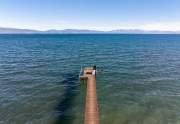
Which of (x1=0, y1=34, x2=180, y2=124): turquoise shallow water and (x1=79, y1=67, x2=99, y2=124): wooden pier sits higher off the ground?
(x1=79, y1=67, x2=99, y2=124): wooden pier

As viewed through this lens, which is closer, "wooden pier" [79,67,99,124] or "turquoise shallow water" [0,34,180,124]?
"wooden pier" [79,67,99,124]

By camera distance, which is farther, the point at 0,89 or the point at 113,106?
the point at 0,89

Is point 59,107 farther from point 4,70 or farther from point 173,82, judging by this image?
point 4,70

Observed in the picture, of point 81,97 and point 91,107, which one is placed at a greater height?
point 91,107

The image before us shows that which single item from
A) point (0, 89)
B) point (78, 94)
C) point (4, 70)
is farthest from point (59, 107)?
point (4, 70)

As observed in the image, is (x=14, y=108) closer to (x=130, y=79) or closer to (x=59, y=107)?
(x=59, y=107)

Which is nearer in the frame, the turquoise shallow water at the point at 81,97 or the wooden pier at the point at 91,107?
the wooden pier at the point at 91,107

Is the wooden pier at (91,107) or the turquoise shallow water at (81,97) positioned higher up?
the wooden pier at (91,107)

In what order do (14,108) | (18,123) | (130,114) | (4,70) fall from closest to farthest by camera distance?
1. (18,123)
2. (130,114)
3. (14,108)
4. (4,70)

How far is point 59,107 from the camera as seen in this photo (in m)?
20.0

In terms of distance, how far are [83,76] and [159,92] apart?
9.66 m

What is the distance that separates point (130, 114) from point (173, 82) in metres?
13.9

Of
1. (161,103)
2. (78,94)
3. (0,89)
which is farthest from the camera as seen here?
(0,89)

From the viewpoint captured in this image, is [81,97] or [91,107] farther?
[81,97]
